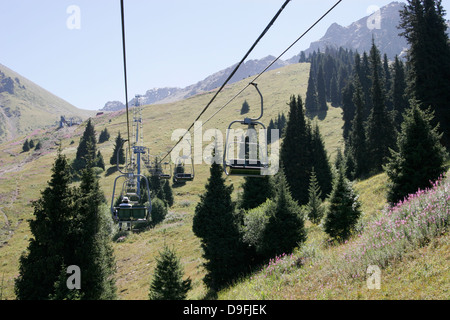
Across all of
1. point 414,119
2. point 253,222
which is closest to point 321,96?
point 414,119

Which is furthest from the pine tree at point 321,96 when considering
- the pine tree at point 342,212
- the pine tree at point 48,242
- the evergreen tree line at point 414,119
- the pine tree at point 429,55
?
the pine tree at point 48,242

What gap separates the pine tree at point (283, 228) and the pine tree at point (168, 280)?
279 inches

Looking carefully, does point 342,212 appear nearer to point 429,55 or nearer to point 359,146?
point 429,55

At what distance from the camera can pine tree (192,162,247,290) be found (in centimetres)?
2609

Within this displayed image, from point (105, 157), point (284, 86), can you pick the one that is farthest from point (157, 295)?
point (284, 86)

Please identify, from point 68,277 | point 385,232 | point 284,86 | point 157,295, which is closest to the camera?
point 385,232

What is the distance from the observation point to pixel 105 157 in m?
103

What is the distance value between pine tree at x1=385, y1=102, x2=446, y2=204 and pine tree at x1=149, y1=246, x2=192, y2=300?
1615 cm

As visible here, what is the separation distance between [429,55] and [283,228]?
27609 millimetres

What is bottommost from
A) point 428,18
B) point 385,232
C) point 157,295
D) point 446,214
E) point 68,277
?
point 157,295

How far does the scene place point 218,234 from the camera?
88.1ft
